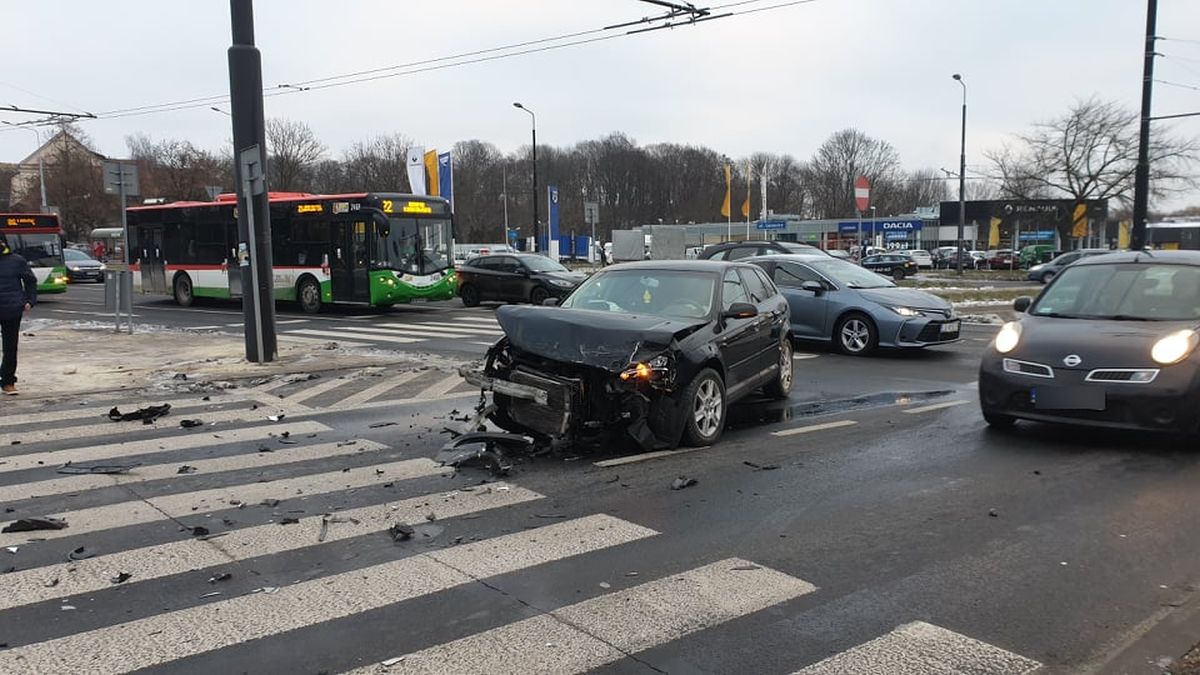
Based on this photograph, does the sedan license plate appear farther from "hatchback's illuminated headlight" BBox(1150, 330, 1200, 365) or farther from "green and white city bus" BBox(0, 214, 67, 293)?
"green and white city bus" BBox(0, 214, 67, 293)

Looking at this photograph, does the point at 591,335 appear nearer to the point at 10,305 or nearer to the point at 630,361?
the point at 630,361

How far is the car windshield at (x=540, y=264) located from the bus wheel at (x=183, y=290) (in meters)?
10.5

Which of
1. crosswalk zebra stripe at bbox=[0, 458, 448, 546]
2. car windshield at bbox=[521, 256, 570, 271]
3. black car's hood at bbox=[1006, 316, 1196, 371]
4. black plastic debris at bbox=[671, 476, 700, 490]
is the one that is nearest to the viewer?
crosswalk zebra stripe at bbox=[0, 458, 448, 546]

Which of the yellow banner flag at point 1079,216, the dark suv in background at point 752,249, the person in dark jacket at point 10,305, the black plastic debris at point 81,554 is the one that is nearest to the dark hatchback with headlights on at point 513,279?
the dark suv in background at point 752,249

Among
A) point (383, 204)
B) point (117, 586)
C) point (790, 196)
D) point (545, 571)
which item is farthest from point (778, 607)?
point (790, 196)

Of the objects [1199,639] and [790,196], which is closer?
[1199,639]

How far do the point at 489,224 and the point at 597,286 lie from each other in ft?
315

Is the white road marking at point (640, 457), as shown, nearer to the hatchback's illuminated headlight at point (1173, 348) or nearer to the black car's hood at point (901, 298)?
the hatchback's illuminated headlight at point (1173, 348)

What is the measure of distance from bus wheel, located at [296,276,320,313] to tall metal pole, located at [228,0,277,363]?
1015 cm

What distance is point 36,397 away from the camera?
988 cm

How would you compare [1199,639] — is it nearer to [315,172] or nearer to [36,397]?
[36,397]

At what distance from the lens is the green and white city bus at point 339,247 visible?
2131cm

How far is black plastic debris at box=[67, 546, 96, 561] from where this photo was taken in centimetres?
470

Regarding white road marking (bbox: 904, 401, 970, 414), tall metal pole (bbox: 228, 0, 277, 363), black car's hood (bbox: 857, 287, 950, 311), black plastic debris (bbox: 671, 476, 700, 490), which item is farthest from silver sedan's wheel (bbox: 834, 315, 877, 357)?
tall metal pole (bbox: 228, 0, 277, 363)
